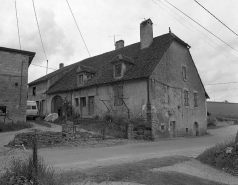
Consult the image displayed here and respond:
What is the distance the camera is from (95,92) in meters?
24.5

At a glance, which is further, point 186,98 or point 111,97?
point 186,98

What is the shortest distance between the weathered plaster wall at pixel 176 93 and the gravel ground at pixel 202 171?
38.2 ft

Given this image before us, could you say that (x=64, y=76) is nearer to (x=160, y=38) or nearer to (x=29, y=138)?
(x=160, y=38)

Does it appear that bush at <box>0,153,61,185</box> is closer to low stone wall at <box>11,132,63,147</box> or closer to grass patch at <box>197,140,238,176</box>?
grass patch at <box>197,140,238,176</box>

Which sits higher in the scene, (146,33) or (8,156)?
(146,33)

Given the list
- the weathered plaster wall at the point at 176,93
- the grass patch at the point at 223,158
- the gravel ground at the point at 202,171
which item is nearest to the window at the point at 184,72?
the weathered plaster wall at the point at 176,93

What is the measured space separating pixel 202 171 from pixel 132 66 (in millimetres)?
16153

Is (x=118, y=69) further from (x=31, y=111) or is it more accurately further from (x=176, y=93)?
(x=31, y=111)

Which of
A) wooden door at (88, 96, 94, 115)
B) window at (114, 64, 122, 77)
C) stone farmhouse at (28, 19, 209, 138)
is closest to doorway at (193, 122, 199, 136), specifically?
stone farmhouse at (28, 19, 209, 138)

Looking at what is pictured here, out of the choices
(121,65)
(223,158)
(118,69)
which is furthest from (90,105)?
(223,158)

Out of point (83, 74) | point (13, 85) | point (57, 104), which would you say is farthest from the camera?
point (57, 104)

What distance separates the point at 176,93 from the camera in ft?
78.2

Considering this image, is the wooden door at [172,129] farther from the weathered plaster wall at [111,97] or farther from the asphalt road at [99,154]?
the asphalt road at [99,154]

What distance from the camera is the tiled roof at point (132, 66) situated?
847 inches
